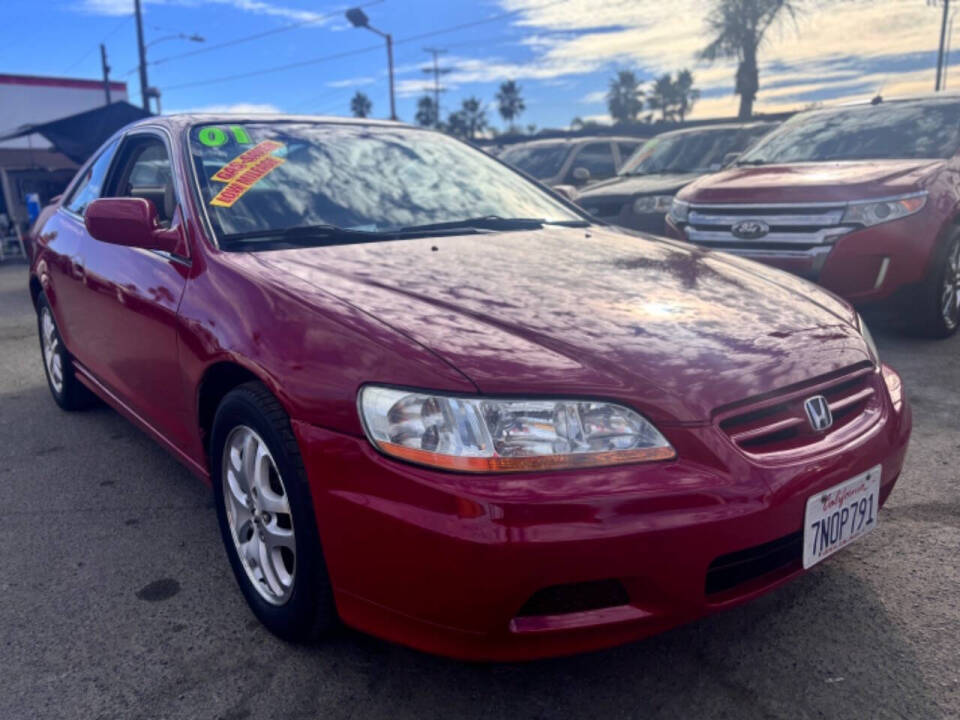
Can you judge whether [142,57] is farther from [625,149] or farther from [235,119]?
[235,119]

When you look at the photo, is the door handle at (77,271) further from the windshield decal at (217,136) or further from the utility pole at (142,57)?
the utility pole at (142,57)

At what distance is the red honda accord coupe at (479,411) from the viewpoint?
1693 mm

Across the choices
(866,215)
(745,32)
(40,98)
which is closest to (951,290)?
(866,215)

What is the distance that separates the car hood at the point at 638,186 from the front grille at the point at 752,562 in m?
6.21

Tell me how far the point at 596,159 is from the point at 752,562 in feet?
33.4

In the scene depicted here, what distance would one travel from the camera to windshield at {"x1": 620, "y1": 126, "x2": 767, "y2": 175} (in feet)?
29.3

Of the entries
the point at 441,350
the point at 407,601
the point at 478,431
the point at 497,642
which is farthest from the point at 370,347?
the point at 497,642

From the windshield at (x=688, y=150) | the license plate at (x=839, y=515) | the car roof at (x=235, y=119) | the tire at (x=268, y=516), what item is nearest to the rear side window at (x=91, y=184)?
the car roof at (x=235, y=119)

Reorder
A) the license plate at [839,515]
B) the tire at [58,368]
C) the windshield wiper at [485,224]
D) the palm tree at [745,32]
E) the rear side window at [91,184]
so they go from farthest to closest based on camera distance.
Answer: the palm tree at [745,32]
the tire at [58,368]
the rear side window at [91,184]
the windshield wiper at [485,224]
the license plate at [839,515]

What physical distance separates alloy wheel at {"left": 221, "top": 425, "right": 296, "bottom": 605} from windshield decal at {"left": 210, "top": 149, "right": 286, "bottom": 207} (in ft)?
2.88

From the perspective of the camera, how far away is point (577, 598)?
1724mm

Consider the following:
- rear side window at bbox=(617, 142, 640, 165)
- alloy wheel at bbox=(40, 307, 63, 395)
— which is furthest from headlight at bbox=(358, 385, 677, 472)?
rear side window at bbox=(617, 142, 640, 165)

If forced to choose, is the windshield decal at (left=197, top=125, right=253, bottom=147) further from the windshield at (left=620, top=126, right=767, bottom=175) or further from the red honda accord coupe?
the windshield at (left=620, top=126, right=767, bottom=175)

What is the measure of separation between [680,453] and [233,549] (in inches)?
53.7
